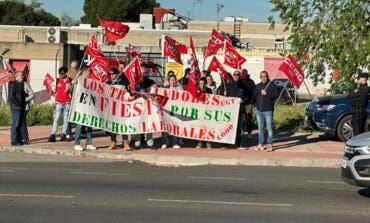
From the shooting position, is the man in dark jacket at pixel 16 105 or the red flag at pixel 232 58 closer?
the man in dark jacket at pixel 16 105

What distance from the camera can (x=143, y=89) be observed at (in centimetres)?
1661

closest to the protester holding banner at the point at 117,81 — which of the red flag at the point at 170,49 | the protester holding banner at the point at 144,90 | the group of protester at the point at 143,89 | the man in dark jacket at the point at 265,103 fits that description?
the group of protester at the point at 143,89

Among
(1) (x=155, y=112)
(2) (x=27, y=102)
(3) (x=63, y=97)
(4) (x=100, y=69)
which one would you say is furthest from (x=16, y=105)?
(1) (x=155, y=112)

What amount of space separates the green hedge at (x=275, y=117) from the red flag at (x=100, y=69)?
5.21 m

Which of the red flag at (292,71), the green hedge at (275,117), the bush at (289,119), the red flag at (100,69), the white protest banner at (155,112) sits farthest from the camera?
the green hedge at (275,117)

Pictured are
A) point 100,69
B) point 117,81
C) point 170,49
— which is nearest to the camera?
point 117,81

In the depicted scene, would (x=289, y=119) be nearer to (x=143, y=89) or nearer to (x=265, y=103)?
(x=265, y=103)

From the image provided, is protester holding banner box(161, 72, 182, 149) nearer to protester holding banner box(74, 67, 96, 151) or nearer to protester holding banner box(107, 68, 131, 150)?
protester holding banner box(107, 68, 131, 150)

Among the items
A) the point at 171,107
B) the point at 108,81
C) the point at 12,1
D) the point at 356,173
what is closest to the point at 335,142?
the point at 171,107

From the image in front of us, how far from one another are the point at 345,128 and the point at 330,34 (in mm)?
4719

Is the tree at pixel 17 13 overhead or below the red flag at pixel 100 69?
overhead

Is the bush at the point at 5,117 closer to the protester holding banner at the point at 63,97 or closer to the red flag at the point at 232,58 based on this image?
the protester holding banner at the point at 63,97

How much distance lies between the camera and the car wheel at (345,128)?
59.5ft

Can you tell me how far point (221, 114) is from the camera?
55.1ft
